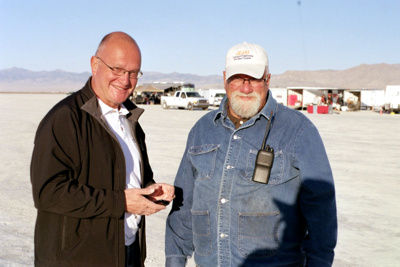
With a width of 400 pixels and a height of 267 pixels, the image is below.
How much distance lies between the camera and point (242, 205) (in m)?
2.43

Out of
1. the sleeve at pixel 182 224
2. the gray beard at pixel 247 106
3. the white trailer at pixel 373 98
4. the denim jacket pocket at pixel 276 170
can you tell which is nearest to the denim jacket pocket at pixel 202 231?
the sleeve at pixel 182 224

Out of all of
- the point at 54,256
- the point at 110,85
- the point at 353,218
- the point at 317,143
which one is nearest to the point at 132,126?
the point at 110,85

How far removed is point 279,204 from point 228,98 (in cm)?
66

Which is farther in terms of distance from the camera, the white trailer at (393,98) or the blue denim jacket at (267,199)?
the white trailer at (393,98)

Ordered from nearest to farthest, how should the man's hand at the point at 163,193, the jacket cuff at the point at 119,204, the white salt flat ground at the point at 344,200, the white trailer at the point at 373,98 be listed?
1. the jacket cuff at the point at 119,204
2. the man's hand at the point at 163,193
3. the white salt flat ground at the point at 344,200
4. the white trailer at the point at 373,98

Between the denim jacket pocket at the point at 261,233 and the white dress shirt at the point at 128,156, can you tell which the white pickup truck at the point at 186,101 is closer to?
the white dress shirt at the point at 128,156

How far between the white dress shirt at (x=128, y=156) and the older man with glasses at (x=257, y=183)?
1.16ft

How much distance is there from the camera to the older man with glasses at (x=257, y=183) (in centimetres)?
238

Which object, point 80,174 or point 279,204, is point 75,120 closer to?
point 80,174

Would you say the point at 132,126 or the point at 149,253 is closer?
the point at 132,126

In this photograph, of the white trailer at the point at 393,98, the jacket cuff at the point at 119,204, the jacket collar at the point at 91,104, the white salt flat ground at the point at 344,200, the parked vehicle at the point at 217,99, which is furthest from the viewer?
the parked vehicle at the point at 217,99

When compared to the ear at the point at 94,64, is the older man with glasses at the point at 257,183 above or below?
below

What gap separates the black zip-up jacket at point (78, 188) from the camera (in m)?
2.41

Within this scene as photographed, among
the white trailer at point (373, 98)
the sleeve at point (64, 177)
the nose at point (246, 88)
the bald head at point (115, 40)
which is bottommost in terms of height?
the white trailer at point (373, 98)
